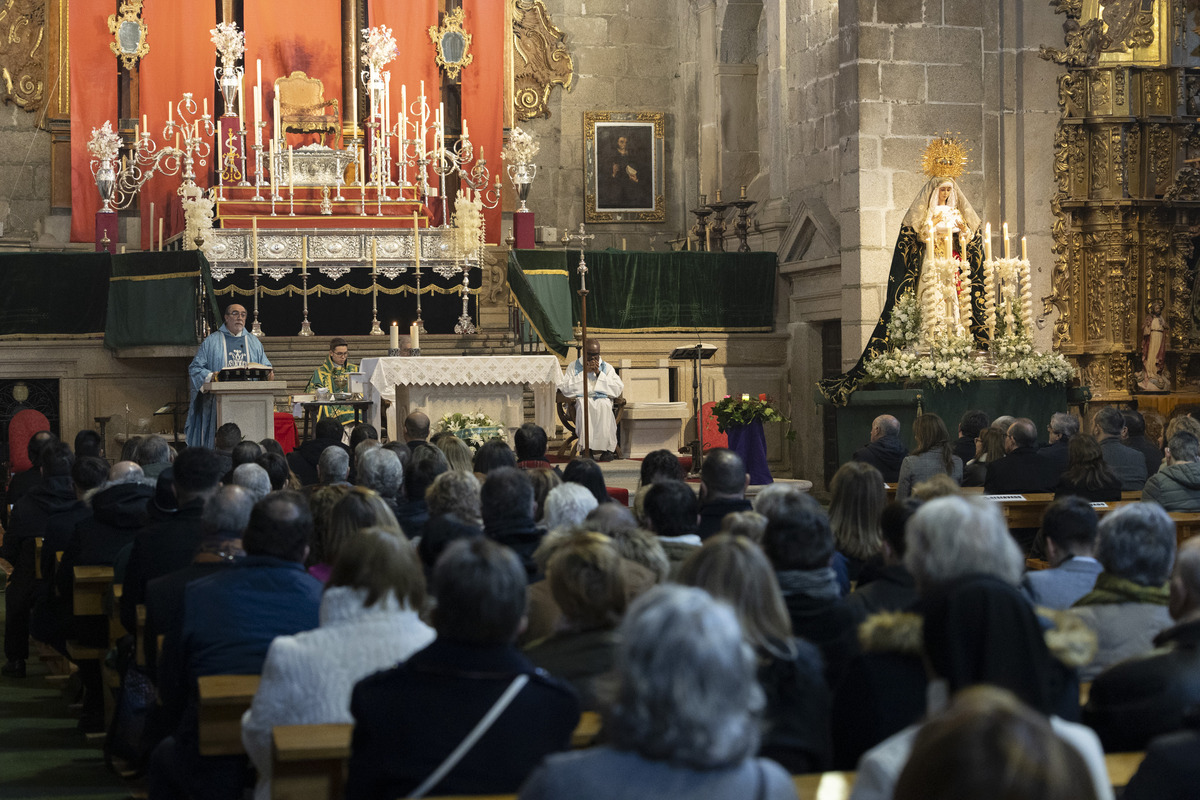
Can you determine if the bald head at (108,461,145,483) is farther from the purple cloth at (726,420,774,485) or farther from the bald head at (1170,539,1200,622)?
the purple cloth at (726,420,774,485)

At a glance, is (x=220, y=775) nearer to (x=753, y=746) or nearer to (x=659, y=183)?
(x=753, y=746)

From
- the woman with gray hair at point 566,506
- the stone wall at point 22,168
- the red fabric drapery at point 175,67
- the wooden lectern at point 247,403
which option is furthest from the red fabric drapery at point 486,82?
the woman with gray hair at point 566,506

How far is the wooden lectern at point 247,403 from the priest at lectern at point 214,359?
0.59 meters

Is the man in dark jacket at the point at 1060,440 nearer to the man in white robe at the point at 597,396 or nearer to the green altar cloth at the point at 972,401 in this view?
the green altar cloth at the point at 972,401

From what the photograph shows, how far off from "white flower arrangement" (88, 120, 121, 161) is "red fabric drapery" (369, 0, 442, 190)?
3.34 metres

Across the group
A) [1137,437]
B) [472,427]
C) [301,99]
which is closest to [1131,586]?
[1137,437]

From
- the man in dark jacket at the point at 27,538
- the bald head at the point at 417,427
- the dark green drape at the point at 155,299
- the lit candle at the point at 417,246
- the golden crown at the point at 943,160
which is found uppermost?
the golden crown at the point at 943,160

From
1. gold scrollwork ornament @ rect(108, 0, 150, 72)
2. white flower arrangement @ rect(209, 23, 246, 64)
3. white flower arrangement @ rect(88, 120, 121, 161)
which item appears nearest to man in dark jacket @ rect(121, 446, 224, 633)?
white flower arrangement @ rect(88, 120, 121, 161)

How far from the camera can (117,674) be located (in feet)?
20.6

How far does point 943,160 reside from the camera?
46.6 feet

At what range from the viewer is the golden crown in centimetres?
1420

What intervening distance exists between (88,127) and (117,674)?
12276 millimetres

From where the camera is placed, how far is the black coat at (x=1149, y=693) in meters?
3.35

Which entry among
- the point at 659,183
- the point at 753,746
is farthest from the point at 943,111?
the point at 753,746
